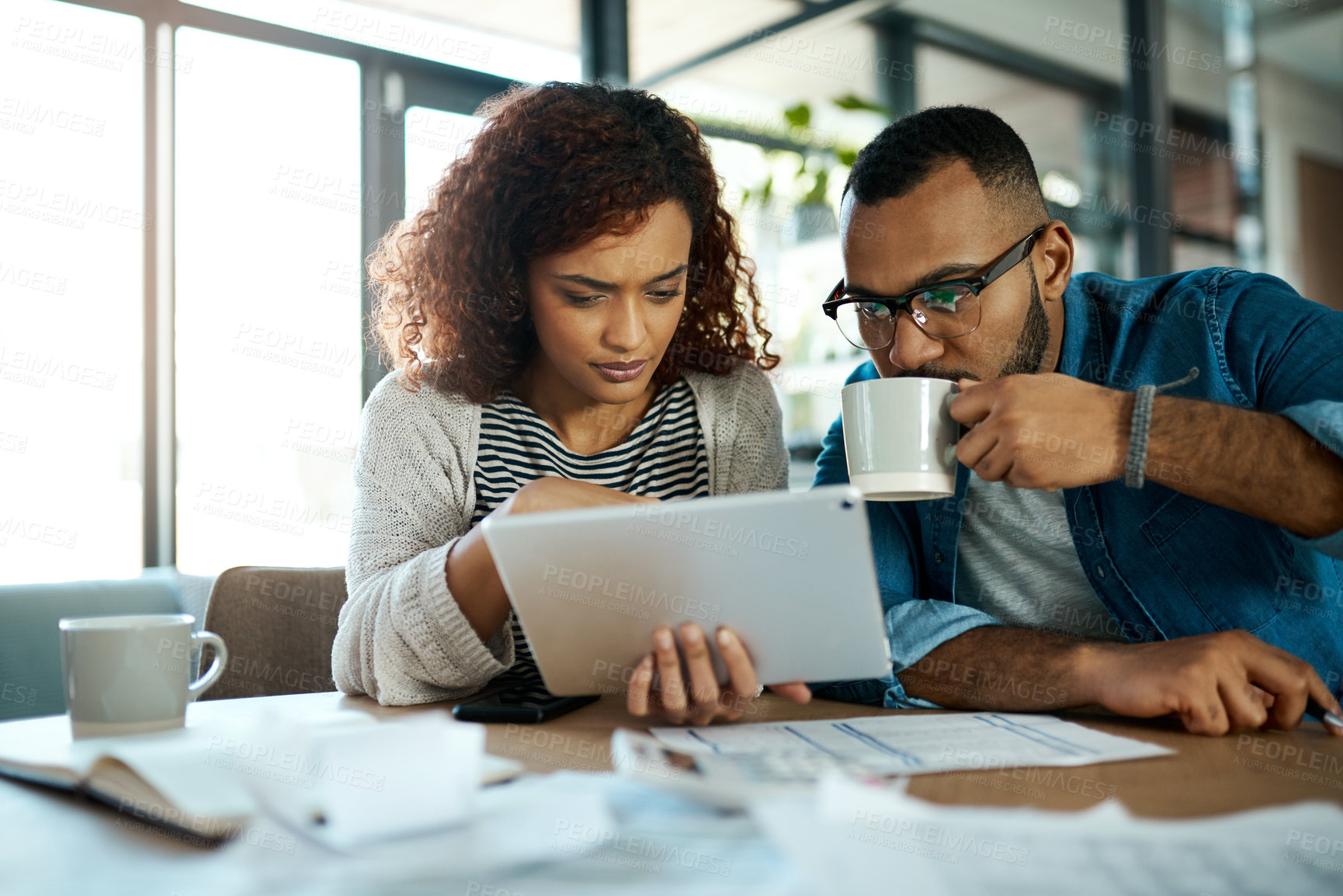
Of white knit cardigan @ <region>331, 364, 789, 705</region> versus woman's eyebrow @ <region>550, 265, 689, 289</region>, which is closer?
white knit cardigan @ <region>331, 364, 789, 705</region>

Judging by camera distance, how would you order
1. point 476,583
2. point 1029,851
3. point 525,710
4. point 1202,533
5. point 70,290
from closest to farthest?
point 1029,851, point 525,710, point 476,583, point 1202,533, point 70,290

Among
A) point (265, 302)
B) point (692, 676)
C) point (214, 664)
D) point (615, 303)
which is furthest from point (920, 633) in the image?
point (265, 302)

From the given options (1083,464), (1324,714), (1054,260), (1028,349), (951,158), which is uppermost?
(951,158)

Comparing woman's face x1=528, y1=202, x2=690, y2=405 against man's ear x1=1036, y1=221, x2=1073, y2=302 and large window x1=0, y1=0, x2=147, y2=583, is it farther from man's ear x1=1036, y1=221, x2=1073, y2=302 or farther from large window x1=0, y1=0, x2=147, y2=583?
large window x1=0, y1=0, x2=147, y2=583

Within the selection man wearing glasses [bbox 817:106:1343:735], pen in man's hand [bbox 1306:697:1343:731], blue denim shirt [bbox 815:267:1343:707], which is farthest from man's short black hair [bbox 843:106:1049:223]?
pen in man's hand [bbox 1306:697:1343:731]

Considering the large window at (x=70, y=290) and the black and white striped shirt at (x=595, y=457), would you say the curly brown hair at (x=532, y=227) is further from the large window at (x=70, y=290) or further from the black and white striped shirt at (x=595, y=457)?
the large window at (x=70, y=290)

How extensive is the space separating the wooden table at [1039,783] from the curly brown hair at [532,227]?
67 centimetres

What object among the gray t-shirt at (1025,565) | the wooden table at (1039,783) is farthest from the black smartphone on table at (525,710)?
the gray t-shirt at (1025,565)

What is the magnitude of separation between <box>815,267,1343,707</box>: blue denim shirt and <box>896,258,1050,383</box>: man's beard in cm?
9

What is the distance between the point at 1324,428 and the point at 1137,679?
284 millimetres

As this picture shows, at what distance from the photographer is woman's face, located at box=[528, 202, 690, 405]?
4.16 ft

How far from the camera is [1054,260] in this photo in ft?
4.33

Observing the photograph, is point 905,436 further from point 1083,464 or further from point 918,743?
point 918,743

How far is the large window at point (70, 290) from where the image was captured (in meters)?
2.91
